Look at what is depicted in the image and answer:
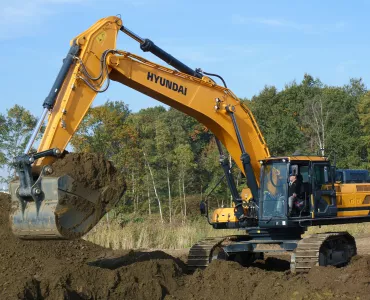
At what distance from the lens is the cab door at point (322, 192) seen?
484 inches

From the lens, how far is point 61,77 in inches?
397

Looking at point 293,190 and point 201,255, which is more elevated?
point 293,190

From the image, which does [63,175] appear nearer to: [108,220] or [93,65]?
[93,65]

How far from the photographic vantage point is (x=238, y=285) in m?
10.6

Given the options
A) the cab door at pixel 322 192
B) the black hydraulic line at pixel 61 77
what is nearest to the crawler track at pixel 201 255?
the cab door at pixel 322 192

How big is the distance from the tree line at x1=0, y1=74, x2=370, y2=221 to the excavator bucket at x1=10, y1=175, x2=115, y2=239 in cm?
1402

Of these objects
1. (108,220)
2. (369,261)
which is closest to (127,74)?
(369,261)

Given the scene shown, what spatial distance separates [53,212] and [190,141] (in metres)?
49.4

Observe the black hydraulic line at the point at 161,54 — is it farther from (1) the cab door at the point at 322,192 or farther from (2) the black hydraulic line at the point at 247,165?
(1) the cab door at the point at 322,192

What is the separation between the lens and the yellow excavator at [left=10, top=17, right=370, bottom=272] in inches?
368

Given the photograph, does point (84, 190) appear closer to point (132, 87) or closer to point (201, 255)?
point (132, 87)

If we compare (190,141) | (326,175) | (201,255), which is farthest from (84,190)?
(190,141)

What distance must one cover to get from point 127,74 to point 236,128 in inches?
103

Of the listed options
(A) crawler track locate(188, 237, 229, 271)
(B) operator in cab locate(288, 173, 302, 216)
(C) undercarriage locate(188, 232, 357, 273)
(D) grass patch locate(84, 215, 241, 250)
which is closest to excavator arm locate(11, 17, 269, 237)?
(B) operator in cab locate(288, 173, 302, 216)
